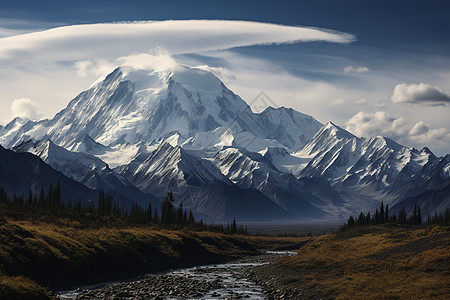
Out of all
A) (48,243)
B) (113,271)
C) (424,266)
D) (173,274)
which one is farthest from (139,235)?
(424,266)

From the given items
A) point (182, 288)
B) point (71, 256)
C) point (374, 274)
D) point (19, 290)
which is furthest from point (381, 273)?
point (19, 290)

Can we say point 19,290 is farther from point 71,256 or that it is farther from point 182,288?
point 182,288

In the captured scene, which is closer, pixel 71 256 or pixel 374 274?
pixel 374 274

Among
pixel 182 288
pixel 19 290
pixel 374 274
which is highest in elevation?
pixel 19 290

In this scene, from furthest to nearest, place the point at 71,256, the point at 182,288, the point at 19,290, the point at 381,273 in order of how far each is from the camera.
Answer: the point at 71,256 → the point at 182,288 → the point at 381,273 → the point at 19,290

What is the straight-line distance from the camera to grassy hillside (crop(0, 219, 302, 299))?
56.3 meters

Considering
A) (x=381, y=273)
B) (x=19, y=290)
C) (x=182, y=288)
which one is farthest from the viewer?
(x=182, y=288)

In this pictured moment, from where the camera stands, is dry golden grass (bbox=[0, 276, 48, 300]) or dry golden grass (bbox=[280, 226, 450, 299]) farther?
dry golden grass (bbox=[280, 226, 450, 299])

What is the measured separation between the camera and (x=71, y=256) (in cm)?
6919

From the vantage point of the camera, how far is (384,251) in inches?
3423

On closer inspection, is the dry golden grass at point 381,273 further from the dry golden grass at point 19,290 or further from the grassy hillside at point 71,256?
the dry golden grass at point 19,290

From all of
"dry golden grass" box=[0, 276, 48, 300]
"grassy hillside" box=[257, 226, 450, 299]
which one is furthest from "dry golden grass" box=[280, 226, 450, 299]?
"dry golden grass" box=[0, 276, 48, 300]

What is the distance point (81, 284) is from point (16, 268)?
11.7m

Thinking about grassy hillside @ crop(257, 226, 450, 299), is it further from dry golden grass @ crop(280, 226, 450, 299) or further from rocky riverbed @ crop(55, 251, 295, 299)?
rocky riverbed @ crop(55, 251, 295, 299)
